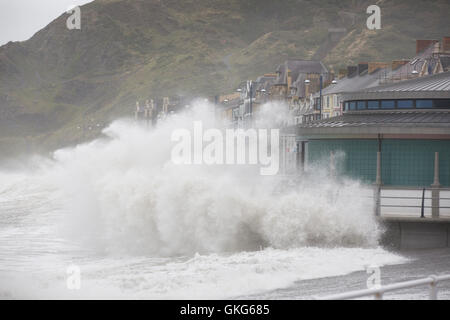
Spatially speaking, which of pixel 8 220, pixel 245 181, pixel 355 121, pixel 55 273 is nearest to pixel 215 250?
pixel 245 181

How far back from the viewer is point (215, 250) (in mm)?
22328

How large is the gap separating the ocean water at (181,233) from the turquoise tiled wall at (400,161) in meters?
0.66

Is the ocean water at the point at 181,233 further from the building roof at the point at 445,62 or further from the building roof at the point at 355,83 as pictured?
the building roof at the point at 355,83

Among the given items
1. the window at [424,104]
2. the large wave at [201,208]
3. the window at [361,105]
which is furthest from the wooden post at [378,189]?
the window at [361,105]

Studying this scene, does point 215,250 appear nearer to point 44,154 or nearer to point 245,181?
point 245,181

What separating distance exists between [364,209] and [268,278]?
21.3 ft

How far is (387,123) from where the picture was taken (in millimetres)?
24984

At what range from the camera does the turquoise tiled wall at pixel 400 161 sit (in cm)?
2359

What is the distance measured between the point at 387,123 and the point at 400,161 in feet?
5.64

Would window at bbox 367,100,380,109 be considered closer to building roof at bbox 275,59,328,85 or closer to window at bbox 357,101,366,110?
window at bbox 357,101,366,110

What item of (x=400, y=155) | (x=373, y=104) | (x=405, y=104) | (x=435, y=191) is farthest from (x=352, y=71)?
(x=435, y=191)

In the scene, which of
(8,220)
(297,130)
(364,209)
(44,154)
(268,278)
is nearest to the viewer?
(268,278)

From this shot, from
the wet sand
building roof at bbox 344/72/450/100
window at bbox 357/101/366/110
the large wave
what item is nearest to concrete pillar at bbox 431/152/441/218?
the wet sand
